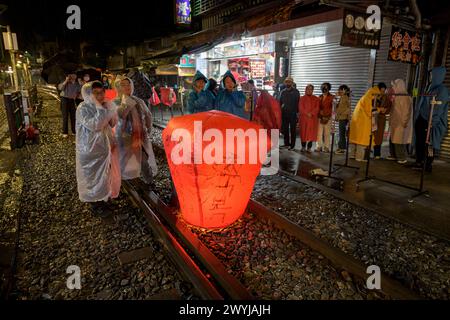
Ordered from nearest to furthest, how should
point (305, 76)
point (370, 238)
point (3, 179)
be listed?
point (370, 238) → point (3, 179) → point (305, 76)

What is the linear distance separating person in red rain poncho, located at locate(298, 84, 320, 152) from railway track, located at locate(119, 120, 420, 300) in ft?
16.9

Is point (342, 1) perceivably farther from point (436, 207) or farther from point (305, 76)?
point (305, 76)

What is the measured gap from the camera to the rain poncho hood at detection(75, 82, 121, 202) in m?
4.70

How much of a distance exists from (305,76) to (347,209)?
372 inches

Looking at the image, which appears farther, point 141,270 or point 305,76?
point 305,76

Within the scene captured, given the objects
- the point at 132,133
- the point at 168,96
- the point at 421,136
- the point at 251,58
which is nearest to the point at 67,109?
the point at 168,96

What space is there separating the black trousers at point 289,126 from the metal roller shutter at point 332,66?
321cm

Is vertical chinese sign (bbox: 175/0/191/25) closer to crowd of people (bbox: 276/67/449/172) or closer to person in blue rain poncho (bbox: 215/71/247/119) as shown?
crowd of people (bbox: 276/67/449/172)

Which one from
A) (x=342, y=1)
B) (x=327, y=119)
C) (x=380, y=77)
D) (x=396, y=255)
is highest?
(x=342, y=1)

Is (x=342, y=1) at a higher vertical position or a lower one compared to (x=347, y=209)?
higher

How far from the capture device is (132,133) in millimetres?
6039

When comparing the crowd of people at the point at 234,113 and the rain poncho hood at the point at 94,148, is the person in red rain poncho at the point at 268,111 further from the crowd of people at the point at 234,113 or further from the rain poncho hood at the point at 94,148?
the rain poncho hood at the point at 94,148

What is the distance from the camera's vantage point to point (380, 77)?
1054cm
